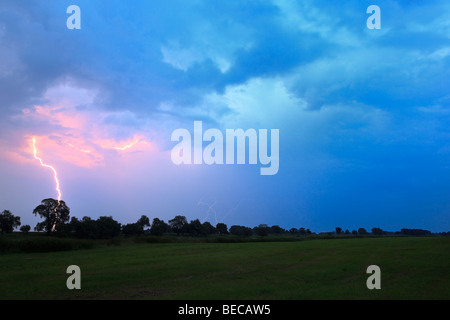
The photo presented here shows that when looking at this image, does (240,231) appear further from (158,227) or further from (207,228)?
(158,227)

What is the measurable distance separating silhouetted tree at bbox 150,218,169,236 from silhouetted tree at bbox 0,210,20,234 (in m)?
50.9

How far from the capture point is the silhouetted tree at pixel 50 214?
294 ft

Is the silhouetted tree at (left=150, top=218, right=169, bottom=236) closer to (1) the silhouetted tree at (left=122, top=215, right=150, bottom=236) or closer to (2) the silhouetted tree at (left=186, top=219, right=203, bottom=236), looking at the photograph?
(1) the silhouetted tree at (left=122, top=215, right=150, bottom=236)

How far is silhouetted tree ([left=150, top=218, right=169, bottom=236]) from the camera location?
128 meters

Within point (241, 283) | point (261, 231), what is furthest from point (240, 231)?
point (241, 283)

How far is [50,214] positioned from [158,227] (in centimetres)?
4788

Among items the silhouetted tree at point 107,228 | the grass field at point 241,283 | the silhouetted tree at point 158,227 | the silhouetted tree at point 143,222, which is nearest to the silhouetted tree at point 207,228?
the silhouetted tree at point 158,227

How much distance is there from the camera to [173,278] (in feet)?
62.4

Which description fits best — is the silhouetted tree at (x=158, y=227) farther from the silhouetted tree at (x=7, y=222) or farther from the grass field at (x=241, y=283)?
the grass field at (x=241, y=283)

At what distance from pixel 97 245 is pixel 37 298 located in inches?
1914

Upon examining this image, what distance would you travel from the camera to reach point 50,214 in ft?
298

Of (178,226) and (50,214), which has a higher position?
(50,214)
